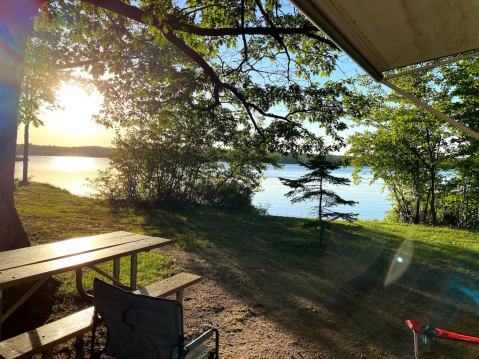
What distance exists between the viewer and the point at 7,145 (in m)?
3.76

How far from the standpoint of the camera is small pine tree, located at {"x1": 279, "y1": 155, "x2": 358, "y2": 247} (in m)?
5.82

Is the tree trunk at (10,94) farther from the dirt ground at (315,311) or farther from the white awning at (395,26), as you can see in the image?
the white awning at (395,26)

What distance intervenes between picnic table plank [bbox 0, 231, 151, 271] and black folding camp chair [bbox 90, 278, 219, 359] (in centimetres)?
88

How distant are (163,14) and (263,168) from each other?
8348 mm

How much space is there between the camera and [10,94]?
3824mm

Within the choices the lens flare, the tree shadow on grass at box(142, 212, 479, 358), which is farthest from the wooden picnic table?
the lens flare

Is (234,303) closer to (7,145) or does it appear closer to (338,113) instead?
(7,145)

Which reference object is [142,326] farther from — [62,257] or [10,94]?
[10,94]

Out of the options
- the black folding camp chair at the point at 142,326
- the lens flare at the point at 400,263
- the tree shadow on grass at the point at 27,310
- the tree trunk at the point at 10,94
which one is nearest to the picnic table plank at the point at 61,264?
the black folding camp chair at the point at 142,326

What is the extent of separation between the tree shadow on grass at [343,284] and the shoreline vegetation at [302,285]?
14 millimetres

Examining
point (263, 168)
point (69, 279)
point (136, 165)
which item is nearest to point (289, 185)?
point (69, 279)

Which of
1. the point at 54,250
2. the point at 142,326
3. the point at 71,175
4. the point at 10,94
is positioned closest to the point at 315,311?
the point at 142,326

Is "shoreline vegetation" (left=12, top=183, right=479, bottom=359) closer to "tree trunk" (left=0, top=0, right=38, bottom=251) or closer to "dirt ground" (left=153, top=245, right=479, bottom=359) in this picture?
"dirt ground" (left=153, top=245, right=479, bottom=359)

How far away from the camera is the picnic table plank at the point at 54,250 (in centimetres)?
239
